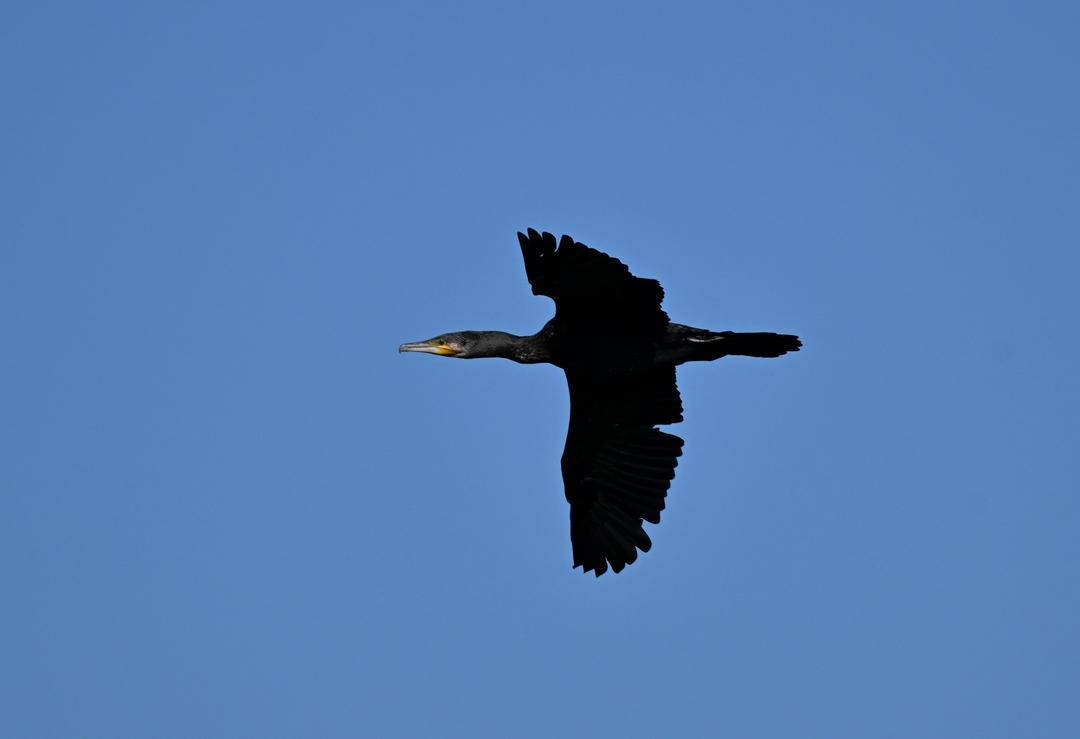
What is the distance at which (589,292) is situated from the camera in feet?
41.5

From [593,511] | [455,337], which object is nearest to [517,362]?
[455,337]

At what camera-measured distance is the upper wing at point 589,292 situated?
12117 millimetres

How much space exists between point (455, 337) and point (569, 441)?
155cm

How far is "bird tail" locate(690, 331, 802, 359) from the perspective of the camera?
12.8m

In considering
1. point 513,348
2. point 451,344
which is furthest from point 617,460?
point 451,344

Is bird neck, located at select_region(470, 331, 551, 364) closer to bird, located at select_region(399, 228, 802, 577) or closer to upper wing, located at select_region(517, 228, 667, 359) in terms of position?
bird, located at select_region(399, 228, 802, 577)

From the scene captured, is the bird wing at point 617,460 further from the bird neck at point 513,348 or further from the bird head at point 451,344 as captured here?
the bird head at point 451,344

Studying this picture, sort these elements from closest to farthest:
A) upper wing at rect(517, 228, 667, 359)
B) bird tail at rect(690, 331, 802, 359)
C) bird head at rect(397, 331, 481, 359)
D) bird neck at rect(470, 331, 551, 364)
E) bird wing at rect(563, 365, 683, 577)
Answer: upper wing at rect(517, 228, 667, 359) < bird tail at rect(690, 331, 802, 359) < bird neck at rect(470, 331, 551, 364) < bird head at rect(397, 331, 481, 359) < bird wing at rect(563, 365, 683, 577)

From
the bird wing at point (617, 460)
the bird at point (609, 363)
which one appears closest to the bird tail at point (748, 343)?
the bird at point (609, 363)

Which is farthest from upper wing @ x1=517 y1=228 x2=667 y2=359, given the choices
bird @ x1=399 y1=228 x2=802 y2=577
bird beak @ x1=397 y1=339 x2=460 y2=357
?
bird beak @ x1=397 y1=339 x2=460 y2=357

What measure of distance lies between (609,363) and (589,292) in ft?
3.22

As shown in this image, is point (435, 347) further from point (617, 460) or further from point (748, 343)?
point (748, 343)

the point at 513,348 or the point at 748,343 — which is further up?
the point at 513,348

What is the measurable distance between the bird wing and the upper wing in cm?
83
